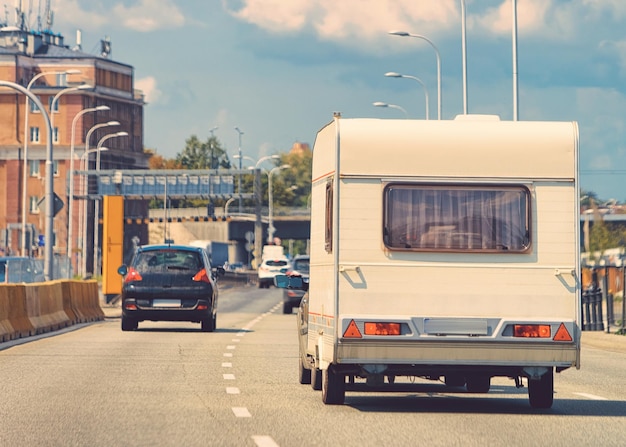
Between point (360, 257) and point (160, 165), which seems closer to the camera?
point (360, 257)

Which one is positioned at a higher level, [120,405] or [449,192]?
[449,192]

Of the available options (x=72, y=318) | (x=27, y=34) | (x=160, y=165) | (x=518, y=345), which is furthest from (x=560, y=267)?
(x=160, y=165)

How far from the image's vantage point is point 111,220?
46.6 meters

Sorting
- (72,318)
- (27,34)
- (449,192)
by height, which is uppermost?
(27,34)

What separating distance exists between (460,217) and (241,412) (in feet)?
8.62

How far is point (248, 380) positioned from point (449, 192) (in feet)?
15.5

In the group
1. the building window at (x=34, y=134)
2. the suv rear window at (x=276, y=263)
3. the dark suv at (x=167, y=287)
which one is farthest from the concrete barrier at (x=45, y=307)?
the building window at (x=34, y=134)

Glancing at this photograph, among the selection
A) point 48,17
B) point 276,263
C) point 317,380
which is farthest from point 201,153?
point 317,380

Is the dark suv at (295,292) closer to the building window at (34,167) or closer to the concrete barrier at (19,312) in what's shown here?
the concrete barrier at (19,312)

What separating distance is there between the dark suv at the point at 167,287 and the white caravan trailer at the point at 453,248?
16429mm

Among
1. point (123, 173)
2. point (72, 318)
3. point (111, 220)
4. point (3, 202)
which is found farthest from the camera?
point (3, 202)

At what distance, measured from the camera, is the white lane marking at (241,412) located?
12.9 metres

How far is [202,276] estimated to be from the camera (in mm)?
30266

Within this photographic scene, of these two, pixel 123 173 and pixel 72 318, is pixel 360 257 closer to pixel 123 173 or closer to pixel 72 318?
pixel 72 318
